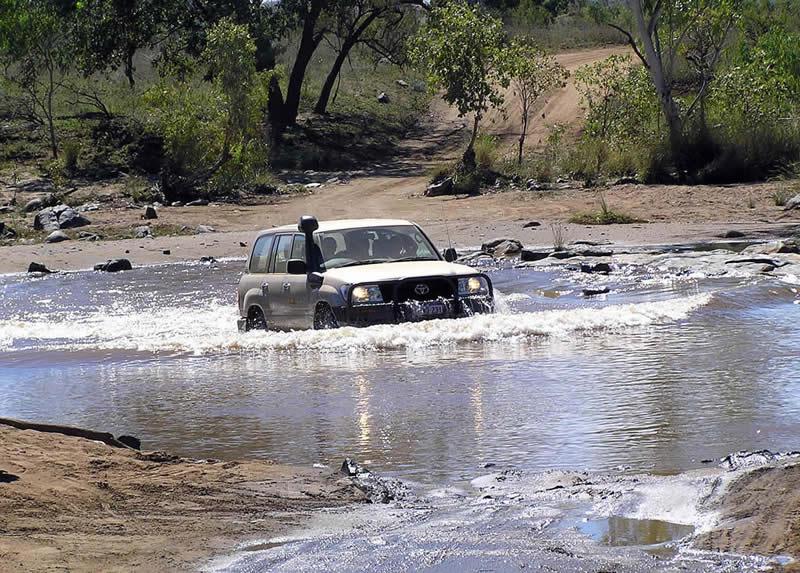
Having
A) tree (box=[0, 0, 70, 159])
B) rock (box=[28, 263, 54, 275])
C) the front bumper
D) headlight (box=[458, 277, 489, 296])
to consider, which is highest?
tree (box=[0, 0, 70, 159])

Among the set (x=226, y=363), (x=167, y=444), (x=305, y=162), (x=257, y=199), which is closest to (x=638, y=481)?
(x=167, y=444)

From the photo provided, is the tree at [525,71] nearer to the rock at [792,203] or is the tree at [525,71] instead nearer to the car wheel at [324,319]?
the rock at [792,203]

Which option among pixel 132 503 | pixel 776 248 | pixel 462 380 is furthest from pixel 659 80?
pixel 132 503

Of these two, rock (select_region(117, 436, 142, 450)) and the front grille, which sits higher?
the front grille

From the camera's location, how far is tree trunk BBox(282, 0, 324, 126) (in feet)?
152

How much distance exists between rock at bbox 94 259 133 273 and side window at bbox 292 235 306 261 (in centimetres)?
1111

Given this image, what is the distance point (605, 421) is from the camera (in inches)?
375

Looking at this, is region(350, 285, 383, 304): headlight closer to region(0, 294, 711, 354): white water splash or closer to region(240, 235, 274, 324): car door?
region(0, 294, 711, 354): white water splash

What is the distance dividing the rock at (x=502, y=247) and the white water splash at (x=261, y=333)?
239 inches

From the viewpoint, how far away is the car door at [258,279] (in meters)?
15.1

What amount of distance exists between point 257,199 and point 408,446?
25.8 m

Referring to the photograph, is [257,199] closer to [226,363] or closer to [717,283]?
[717,283]

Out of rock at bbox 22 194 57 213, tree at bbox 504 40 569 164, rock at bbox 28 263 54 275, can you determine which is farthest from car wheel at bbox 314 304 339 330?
tree at bbox 504 40 569 164

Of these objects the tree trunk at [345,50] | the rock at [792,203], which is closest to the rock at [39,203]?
the tree trunk at [345,50]
